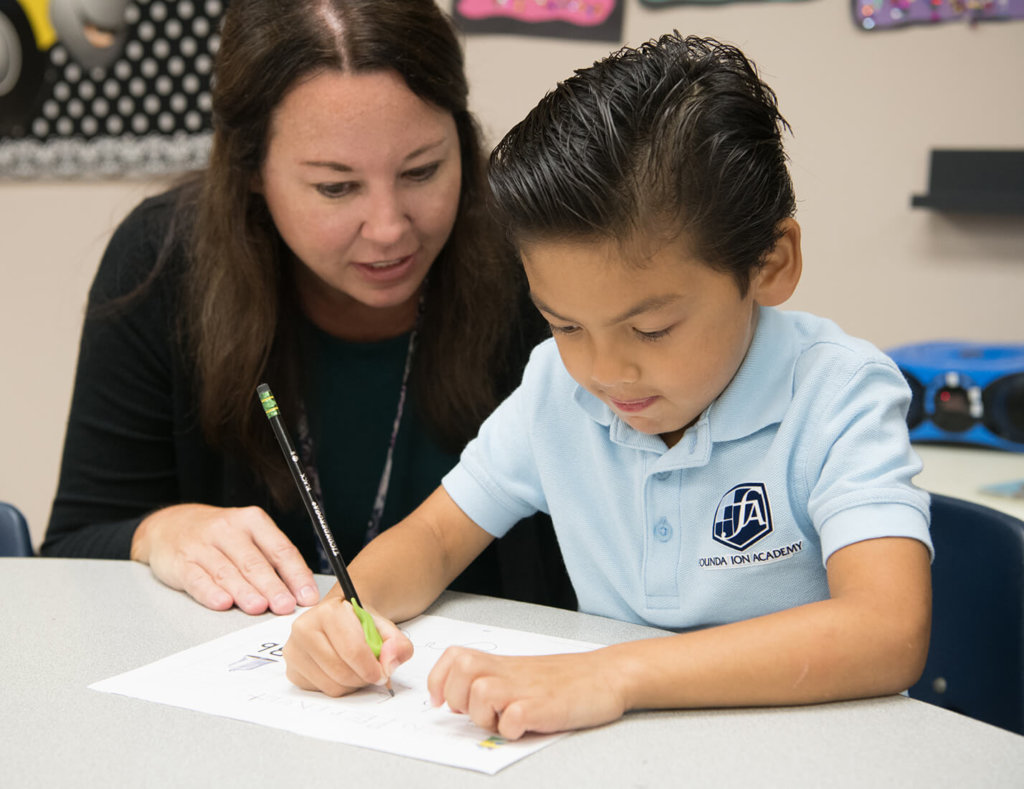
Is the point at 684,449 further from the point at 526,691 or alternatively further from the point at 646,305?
the point at 526,691

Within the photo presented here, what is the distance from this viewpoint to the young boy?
64 cm

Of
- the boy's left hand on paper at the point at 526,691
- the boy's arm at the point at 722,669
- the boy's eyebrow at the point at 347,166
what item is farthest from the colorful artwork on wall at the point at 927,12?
the boy's left hand on paper at the point at 526,691

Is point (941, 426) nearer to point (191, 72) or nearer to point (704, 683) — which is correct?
point (704, 683)

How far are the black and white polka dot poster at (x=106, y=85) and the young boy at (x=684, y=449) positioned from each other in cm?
162

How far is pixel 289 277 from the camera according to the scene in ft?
4.29

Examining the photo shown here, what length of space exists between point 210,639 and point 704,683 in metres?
0.38

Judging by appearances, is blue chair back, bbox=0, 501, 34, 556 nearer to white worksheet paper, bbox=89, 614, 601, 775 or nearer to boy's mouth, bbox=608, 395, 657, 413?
white worksheet paper, bbox=89, 614, 601, 775

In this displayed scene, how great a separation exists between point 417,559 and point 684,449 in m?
0.24

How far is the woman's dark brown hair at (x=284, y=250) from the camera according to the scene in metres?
1.10

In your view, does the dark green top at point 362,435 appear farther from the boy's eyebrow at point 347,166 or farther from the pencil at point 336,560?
the pencil at point 336,560

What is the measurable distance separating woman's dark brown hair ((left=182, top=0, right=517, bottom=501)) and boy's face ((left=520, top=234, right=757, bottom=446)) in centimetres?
44

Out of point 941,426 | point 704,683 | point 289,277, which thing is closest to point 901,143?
point 941,426

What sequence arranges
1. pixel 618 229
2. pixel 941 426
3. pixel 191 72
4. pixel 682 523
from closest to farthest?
pixel 618 229 → pixel 682 523 → pixel 941 426 → pixel 191 72

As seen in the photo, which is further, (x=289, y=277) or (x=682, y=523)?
(x=289, y=277)
